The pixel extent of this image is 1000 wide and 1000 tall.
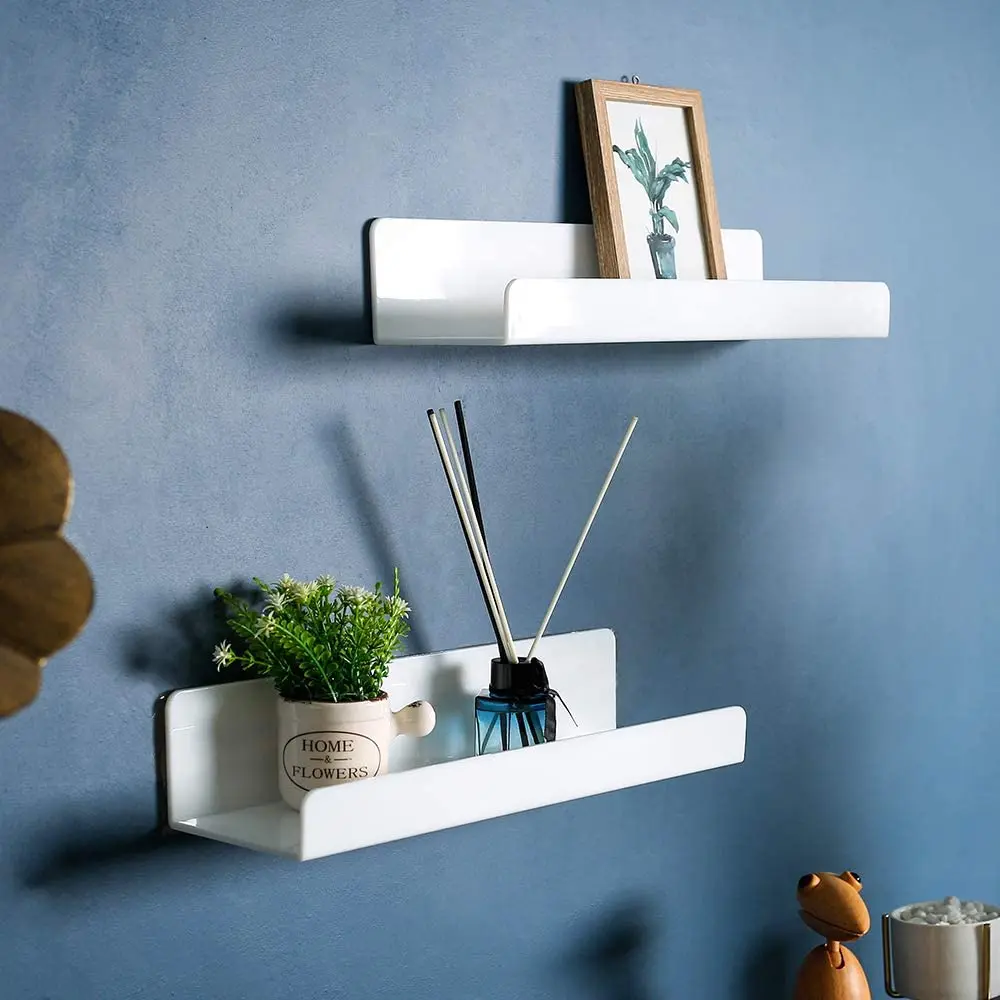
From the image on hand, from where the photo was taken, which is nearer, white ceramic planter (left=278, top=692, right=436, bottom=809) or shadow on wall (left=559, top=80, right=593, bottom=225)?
white ceramic planter (left=278, top=692, right=436, bottom=809)

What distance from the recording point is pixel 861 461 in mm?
1601

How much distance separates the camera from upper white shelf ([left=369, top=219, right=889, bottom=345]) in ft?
3.65

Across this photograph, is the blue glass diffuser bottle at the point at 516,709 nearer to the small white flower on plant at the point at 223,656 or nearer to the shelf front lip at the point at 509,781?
the shelf front lip at the point at 509,781

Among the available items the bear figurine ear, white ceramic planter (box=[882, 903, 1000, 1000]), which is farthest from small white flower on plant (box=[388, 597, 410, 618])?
white ceramic planter (box=[882, 903, 1000, 1000])

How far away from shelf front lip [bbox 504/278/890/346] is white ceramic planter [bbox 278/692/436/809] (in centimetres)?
31

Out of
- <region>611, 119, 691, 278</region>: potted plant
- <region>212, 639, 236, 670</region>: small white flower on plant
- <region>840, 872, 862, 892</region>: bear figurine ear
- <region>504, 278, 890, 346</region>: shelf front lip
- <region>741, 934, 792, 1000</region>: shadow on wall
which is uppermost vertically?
<region>611, 119, 691, 278</region>: potted plant

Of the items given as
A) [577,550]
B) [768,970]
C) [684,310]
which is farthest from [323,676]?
[768,970]

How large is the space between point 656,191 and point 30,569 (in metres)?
0.83

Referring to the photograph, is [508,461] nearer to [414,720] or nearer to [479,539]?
[479,539]

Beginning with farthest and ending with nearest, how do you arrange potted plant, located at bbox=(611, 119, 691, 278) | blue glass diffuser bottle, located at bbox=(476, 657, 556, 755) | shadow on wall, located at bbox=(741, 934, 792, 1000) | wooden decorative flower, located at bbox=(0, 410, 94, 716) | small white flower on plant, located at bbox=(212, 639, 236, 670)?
1. shadow on wall, located at bbox=(741, 934, 792, 1000)
2. potted plant, located at bbox=(611, 119, 691, 278)
3. blue glass diffuser bottle, located at bbox=(476, 657, 556, 755)
4. small white flower on plant, located at bbox=(212, 639, 236, 670)
5. wooden decorative flower, located at bbox=(0, 410, 94, 716)

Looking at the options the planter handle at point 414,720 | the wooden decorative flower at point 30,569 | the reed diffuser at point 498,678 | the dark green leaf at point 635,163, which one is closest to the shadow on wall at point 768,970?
the reed diffuser at point 498,678

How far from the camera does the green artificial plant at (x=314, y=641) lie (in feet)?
3.54

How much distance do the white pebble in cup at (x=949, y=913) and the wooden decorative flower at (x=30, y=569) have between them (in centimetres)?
114

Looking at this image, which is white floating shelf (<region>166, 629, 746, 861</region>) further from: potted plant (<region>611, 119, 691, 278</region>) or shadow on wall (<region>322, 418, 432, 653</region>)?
potted plant (<region>611, 119, 691, 278</region>)
